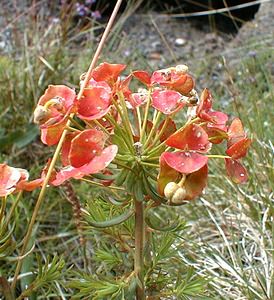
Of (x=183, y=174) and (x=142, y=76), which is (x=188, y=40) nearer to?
(x=142, y=76)

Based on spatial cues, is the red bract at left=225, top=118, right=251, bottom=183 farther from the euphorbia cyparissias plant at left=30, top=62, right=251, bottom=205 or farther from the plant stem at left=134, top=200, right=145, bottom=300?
the plant stem at left=134, top=200, right=145, bottom=300

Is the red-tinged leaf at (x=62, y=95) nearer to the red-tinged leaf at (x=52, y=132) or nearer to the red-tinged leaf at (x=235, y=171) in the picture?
the red-tinged leaf at (x=52, y=132)

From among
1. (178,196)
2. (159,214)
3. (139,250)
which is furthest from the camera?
(159,214)

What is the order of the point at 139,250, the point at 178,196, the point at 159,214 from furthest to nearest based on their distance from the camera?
1. the point at 159,214
2. the point at 139,250
3. the point at 178,196

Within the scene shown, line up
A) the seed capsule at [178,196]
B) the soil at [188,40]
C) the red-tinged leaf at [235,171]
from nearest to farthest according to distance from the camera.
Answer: the seed capsule at [178,196] < the red-tinged leaf at [235,171] < the soil at [188,40]

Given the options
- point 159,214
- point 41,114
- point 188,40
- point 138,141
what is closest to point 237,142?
point 138,141

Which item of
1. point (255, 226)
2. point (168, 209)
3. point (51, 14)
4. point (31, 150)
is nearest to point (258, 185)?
point (255, 226)

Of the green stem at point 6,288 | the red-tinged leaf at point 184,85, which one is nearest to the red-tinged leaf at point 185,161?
the red-tinged leaf at point 184,85
